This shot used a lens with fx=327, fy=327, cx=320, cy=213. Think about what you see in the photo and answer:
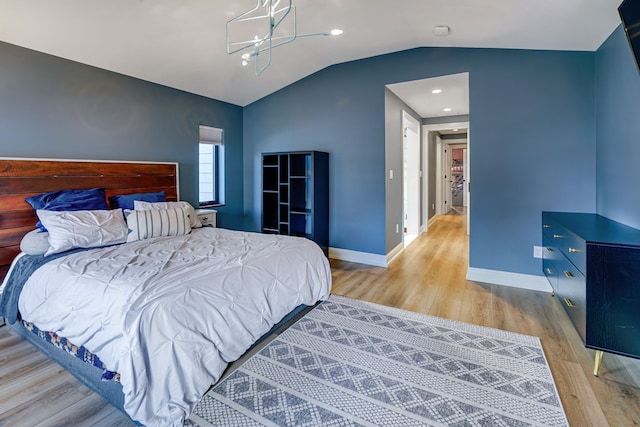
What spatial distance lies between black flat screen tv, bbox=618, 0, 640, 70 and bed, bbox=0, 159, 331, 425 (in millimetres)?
2451

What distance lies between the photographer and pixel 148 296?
1.65 m

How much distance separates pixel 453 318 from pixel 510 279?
122 centimetres

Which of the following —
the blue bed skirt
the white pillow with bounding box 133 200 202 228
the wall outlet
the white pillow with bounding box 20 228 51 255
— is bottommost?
the blue bed skirt

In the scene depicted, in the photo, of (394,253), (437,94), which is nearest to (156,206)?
(394,253)

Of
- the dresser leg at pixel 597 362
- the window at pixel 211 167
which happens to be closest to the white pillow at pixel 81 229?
the window at pixel 211 167

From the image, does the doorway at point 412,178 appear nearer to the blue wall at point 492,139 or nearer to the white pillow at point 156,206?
the blue wall at point 492,139

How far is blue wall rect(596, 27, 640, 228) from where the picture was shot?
2266mm

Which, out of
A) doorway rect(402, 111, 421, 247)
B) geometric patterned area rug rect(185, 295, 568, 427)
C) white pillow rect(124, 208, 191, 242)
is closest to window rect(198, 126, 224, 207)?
white pillow rect(124, 208, 191, 242)

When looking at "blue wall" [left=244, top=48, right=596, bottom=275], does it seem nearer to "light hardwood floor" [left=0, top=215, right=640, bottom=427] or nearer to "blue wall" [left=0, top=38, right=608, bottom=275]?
"blue wall" [left=0, top=38, right=608, bottom=275]

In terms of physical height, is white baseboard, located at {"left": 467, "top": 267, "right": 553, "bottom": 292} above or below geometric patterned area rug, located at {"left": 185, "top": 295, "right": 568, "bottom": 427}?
above

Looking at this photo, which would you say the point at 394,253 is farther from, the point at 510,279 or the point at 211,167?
the point at 211,167

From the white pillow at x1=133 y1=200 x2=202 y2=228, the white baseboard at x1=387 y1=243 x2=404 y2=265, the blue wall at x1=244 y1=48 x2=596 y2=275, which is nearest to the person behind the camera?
the blue wall at x1=244 y1=48 x2=596 y2=275

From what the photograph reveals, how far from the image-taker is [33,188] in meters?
2.97

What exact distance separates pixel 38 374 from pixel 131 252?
894mm
